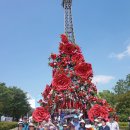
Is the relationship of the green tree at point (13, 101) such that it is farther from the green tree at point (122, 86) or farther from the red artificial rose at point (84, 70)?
the red artificial rose at point (84, 70)

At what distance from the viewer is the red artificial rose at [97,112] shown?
44.5 feet

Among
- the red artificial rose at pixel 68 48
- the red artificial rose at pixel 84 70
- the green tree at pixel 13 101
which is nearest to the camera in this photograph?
the red artificial rose at pixel 84 70

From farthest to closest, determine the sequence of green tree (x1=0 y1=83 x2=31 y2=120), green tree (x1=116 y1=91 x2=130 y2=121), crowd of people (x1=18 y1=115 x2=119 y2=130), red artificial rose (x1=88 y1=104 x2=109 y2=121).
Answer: green tree (x1=0 y1=83 x2=31 y2=120) < green tree (x1=116 y1=91 x2=130 y2=121) < red artificial rose (x1=88 y1=104 x2=109 y2=121) < crowd of people (x1=18 y1=115 x2=119 y2=130)

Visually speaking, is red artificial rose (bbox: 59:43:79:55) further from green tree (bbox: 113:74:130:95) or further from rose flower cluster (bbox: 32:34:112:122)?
green tree (bbox: 113:74:130:95)

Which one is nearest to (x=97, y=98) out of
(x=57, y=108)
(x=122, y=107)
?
(x=57, y=108)

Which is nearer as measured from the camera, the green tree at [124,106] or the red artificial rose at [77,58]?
the red artificial rose at [77,58]

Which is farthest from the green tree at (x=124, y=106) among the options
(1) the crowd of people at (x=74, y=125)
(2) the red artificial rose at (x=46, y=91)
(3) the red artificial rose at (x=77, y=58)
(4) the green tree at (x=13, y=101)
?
(1) the crowd of people at (x=74, y=125)

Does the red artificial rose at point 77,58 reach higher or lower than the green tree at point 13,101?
lower

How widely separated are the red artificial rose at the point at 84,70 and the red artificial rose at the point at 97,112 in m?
1.41

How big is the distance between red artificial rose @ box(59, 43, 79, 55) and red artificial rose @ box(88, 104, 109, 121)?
2.78 metres

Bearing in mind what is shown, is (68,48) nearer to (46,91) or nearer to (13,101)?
(46,91)

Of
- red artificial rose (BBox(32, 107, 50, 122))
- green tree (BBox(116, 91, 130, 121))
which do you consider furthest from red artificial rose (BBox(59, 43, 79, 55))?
green tree (BBox(116, 91, 130, 121))

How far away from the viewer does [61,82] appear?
14.1 metres

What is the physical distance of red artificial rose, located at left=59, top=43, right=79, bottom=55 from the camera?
14.9 m
